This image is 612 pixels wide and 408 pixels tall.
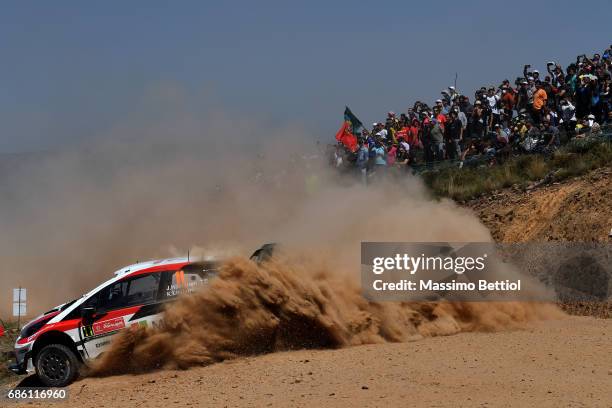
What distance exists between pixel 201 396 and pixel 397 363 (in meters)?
2.49

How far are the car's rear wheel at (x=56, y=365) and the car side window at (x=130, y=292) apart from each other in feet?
2.74

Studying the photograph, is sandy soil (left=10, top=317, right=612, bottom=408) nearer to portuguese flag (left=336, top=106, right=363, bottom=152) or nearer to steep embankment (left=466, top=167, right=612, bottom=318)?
steep embankment (left=466, top=167, right=612, bottom=318)

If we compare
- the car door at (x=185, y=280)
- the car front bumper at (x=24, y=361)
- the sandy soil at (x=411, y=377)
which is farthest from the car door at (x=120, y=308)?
the car front bumper at (x=24, y=361)

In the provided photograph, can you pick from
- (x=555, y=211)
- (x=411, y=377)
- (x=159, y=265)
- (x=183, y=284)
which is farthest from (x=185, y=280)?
(x=555, y=211)

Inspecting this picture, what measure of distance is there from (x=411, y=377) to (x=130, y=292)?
176 inches

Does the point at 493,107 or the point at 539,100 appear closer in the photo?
the point at 539,100

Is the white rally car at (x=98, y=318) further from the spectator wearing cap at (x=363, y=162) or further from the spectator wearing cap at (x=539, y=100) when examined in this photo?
the spectator wearing cap at (x=539, y=100)

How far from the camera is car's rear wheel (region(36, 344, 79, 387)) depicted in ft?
37.4

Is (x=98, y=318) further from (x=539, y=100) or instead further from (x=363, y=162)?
(x=539, y=100)

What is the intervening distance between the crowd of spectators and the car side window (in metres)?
9.51

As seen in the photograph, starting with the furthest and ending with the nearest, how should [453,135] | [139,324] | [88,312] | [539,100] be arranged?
[453,135] < [539,100] < [88,312] < [139,324]

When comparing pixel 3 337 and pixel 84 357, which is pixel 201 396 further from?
pixel 3 337

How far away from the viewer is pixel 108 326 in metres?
11.3

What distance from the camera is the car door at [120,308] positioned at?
444 inches
